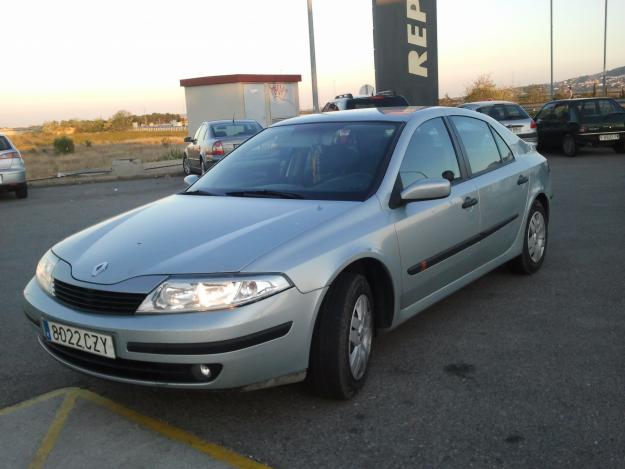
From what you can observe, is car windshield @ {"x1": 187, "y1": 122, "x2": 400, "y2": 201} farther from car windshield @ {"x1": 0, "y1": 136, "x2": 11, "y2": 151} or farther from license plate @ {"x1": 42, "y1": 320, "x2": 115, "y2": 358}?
car windshield @ {"x1": 0, "y1": 136, "x2": 11, "y2": 151}

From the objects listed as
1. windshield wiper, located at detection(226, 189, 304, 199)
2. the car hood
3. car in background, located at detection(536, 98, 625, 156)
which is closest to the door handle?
the car hood

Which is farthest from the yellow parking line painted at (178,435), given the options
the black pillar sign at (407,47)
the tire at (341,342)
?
the black pillar sign at (407,47)

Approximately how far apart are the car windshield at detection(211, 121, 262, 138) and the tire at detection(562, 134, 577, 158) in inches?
318

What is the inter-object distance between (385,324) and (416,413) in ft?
2.18

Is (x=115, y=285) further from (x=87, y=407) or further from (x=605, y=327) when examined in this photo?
(x=605, y=327)

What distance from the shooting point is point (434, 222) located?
13.7 ft

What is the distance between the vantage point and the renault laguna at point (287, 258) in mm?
3035

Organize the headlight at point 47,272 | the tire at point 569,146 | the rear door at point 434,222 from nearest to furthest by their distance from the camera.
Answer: the headlight at point 47,272
the rear door at point 434,222
the tire at point 569,146

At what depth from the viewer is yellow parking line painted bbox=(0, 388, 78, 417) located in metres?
3.58

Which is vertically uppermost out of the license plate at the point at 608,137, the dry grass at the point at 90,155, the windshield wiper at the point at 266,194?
the windshield wiper at the point at 266,194

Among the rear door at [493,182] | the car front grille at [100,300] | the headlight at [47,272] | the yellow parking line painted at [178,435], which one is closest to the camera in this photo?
the yellow parking line painted at [178,435]

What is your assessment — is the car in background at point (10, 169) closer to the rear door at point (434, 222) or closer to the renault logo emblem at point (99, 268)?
the rear door at point (434, 222)

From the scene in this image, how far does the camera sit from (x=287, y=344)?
3.13 meters

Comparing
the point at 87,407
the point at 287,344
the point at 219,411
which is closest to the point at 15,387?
the point at 87,407
